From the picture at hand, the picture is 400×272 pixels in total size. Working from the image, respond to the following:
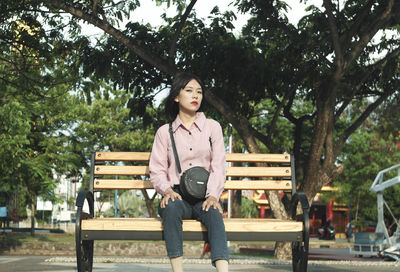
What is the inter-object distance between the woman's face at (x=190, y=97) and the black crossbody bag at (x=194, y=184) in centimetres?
55

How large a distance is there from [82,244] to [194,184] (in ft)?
3.71

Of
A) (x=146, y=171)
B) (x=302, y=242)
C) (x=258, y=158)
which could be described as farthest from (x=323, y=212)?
(x=302, y=242)

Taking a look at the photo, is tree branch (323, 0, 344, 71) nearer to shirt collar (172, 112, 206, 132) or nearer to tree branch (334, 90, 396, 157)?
tree branch (334, 90, 396, 157)

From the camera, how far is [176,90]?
5.28 metres

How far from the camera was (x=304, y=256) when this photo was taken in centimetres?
521

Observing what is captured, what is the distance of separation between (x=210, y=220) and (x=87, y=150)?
2666 cm

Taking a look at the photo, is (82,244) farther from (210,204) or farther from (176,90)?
(176,90)

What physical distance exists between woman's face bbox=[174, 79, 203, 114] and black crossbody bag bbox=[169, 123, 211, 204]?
551 mm

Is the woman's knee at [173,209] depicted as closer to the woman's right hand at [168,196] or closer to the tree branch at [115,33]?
the woman's right hand at [168,196]

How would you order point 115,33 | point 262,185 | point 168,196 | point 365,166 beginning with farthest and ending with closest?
point 365,166
point 115,33
point 262,185
point 168,196

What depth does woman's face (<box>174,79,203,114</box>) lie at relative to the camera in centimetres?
524

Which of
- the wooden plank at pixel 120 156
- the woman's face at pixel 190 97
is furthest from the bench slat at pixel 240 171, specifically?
the woman's face at pixel 190 97

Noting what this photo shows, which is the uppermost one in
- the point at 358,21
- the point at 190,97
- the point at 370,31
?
the point at 358,21

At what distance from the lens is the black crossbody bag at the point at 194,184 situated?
15.9ft
